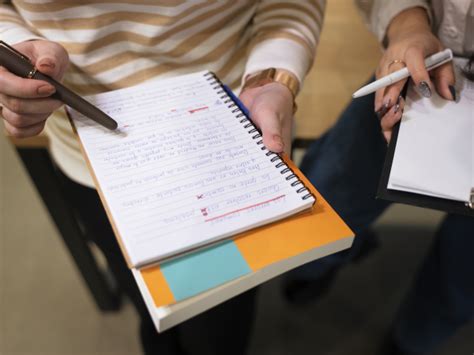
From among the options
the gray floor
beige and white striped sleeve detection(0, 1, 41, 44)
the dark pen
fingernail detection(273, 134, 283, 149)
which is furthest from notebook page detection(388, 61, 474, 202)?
the gray floor

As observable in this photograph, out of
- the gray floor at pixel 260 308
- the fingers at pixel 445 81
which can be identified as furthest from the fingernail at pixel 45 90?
the gray floor at pixel 260 308

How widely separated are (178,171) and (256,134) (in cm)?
9

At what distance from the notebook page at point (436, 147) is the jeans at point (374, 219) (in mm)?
135

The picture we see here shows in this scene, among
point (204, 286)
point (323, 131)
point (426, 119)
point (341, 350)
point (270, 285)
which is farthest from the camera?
point (270, 285)

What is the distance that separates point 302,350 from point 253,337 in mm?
120

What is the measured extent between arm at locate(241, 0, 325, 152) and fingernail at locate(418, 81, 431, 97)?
0.13 metres

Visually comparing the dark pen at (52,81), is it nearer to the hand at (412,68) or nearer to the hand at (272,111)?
the hand at (272,111)

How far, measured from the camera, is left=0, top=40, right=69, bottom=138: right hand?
38 centimetres

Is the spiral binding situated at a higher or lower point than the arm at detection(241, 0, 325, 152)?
lower

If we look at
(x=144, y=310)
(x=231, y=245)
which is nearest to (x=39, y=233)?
(x=144, y=310)

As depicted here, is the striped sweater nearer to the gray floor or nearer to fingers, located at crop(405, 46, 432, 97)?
fingers, located at crop(405, 46, 432, 97)

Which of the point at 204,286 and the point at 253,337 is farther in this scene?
the point at 253,337

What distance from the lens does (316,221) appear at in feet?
1.23

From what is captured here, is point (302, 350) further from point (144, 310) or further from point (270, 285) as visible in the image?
point (144, 310)
